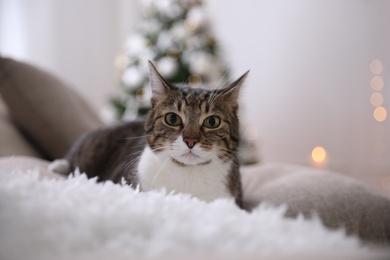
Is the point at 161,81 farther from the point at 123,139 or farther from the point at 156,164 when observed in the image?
the point at 123,139

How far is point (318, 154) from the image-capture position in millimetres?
3352

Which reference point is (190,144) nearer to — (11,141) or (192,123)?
(192,123)

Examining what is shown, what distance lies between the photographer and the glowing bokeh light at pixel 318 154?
10.8 feet

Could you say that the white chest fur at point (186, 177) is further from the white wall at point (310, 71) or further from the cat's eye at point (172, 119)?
the white wall at point (310, 71)

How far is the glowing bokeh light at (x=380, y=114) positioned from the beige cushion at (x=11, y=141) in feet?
8.44

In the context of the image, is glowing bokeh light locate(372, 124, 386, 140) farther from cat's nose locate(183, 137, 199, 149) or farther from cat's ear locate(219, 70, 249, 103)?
cat's nose locate(183, 137, 199, 149)

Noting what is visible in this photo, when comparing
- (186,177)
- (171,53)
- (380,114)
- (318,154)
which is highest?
(171,53)

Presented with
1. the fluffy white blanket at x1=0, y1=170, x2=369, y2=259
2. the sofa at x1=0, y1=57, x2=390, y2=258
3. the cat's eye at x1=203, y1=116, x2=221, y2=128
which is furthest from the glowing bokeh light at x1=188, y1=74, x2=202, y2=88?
the fluffy white blanket at x1=0, y1=170, x2=369, y2=259

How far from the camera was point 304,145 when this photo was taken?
3.48 m

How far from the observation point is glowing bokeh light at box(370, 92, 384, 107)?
3.03 m

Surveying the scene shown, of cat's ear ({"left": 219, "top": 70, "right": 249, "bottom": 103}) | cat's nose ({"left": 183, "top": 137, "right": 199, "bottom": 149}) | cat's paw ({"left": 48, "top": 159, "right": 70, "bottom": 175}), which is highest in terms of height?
cat's ear ({"left": 219, "top": 70, "right": 249, "bottom": 103})

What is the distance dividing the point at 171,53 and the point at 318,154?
1.56m

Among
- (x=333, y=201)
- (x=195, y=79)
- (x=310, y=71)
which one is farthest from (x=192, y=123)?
(x=310, y=71)

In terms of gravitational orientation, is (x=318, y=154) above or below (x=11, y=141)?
below
